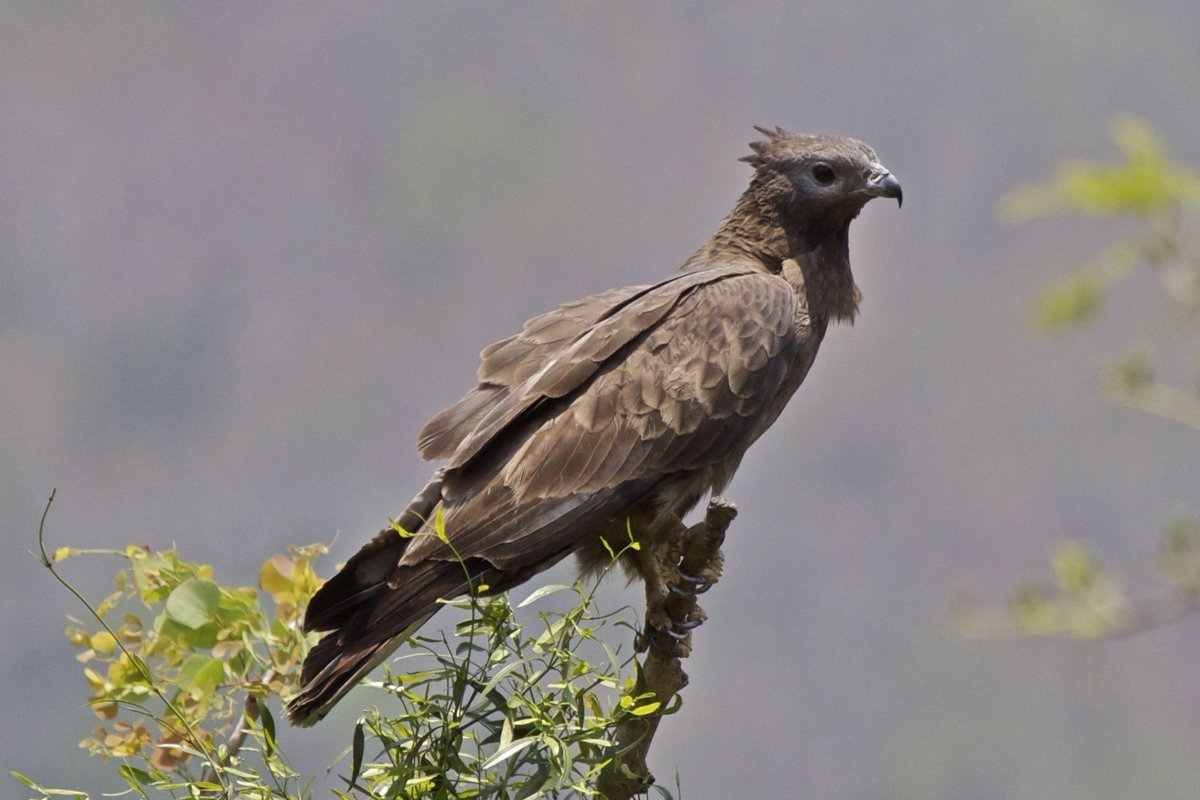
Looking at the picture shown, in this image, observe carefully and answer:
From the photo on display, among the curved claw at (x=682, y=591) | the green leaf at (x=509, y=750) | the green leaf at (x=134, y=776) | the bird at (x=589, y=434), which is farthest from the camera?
the curved claw at (x=682, y=591)

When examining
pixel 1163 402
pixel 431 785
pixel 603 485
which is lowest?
pixel 1163 402

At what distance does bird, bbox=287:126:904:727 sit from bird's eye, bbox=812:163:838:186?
0.15 feet

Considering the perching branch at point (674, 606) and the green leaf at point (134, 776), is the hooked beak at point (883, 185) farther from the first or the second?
the green leaf at point (134, 776)

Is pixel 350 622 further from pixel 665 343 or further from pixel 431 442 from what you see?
pixel 665 343

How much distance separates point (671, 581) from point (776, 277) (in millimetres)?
1162

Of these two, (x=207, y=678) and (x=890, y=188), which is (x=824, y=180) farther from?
(x=207, y=678)

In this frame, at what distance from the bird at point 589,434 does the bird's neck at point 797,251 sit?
0.04ft

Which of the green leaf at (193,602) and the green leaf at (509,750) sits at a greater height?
the green leaf at (193,602)

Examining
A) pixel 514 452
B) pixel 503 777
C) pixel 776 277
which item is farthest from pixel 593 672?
pixel 776 277

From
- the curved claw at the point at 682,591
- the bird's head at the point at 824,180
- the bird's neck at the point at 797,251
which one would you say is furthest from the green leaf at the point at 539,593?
the bird's head at the point at 824,180

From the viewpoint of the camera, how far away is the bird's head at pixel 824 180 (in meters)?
4.71

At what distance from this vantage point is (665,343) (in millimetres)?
4086

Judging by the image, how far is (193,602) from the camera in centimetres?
327

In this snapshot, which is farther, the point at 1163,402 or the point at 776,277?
the point at 776,277
